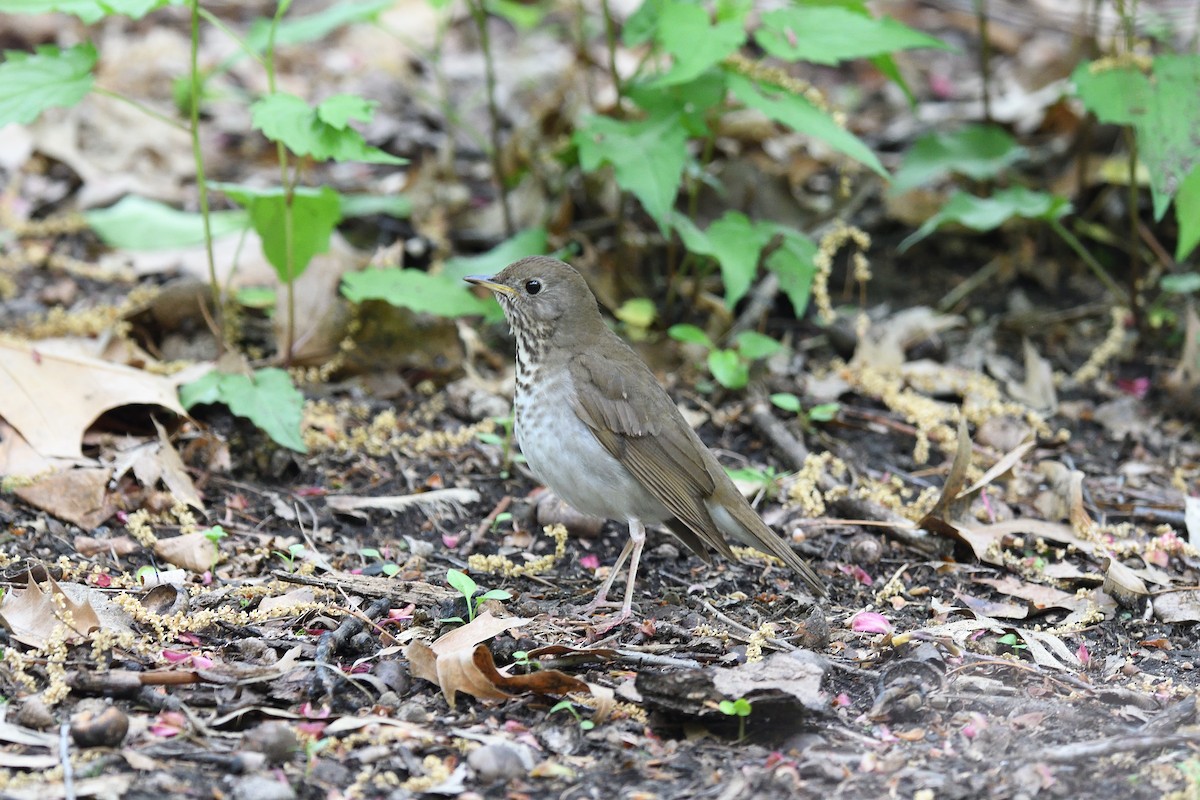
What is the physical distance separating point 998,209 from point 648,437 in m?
2.46

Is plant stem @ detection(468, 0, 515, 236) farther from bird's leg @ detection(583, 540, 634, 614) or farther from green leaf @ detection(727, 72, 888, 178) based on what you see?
bird's leg @ detection(583, 540, 634, 614)

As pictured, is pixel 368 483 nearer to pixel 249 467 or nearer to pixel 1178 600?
pixel 249 467

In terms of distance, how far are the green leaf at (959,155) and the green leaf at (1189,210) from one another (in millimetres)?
1211

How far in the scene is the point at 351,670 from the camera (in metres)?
3.66

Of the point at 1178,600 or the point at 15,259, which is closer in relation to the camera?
the point at 1178,600

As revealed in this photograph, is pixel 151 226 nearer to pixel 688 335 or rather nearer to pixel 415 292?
pixel 415 292

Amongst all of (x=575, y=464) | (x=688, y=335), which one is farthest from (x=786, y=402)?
(x=575, y=464)

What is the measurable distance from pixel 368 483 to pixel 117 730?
211 centimetres

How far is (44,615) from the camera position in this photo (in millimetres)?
3648

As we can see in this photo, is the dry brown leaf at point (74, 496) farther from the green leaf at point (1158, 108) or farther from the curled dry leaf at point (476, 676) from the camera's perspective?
the green leaf at point (1158, 108)

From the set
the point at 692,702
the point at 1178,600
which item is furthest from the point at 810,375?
the point at 692,702

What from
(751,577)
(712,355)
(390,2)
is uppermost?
(390,2)

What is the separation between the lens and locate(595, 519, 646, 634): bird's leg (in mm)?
4145

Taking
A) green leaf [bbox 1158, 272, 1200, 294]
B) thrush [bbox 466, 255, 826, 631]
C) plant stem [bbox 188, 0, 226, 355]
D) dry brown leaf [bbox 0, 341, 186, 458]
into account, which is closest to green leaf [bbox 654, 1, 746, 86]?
thrush [bbox 466, 255, 826, 631]
